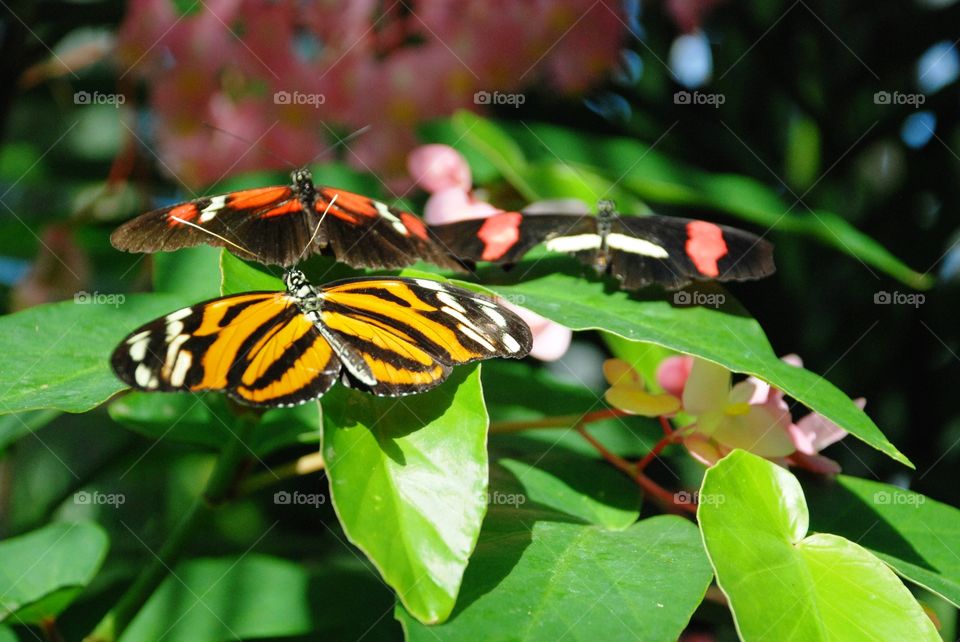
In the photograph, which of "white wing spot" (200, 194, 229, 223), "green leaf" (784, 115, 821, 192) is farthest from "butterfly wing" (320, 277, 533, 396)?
"green leaf" (784, 115, 821, 192)

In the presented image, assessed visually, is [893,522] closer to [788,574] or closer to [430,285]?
[788,574]

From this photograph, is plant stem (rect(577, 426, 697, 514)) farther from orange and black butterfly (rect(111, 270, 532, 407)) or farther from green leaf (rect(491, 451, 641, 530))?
orange and black butterfly (rect(111, 270, 532, 407))

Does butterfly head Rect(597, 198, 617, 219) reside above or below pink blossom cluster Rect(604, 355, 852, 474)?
above

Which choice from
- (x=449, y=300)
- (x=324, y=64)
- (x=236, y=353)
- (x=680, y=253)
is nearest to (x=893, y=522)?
(x=680, y=253)

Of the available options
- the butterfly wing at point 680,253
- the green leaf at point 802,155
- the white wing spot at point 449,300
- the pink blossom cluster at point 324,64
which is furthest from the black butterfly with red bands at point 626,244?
the green leaf at point 802,155

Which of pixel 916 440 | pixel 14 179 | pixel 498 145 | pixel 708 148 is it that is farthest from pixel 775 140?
pixel 14 179

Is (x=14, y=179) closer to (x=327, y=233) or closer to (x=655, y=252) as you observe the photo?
(x=327, y=233)
